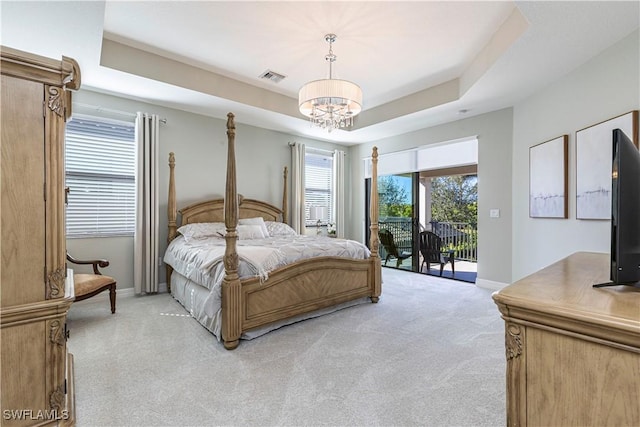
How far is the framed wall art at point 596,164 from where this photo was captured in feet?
7.96

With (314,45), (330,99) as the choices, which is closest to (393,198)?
(330,99)

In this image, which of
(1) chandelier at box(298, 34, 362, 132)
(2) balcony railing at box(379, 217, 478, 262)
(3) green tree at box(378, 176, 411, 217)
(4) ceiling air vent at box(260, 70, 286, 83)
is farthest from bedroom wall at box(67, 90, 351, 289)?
(2) balcony railing at box(379, 217, 478, 262)

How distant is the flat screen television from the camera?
1.00m

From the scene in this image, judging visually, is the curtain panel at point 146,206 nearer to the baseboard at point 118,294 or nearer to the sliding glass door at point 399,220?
the baseboard at point 118,294

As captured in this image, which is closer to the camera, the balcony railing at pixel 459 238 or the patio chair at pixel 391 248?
the patio chair at pixel 391 248

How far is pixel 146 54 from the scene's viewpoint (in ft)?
11.1

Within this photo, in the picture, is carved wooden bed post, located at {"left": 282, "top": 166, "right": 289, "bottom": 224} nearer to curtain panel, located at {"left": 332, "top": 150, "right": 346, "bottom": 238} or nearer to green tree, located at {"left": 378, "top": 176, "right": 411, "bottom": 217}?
curtain panel, located at {"left": 332, "top": 150, "right": 346, "bottom": 238}

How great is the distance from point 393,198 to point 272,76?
3.44 meters

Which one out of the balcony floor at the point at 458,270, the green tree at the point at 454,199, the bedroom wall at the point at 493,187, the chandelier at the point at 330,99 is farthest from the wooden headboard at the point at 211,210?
the green tree at the point at 454,199

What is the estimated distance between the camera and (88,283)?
304 cm

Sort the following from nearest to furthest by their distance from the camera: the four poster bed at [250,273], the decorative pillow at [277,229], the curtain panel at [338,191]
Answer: the four poster bed at [250,273] < the decorative pillow at [277,229] < the curtain panel at [338,191]

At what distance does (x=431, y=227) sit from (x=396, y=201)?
199 centimetres

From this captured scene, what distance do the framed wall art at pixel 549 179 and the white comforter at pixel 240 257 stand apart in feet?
7.00

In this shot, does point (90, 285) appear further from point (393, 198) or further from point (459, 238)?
point (459, 238)
